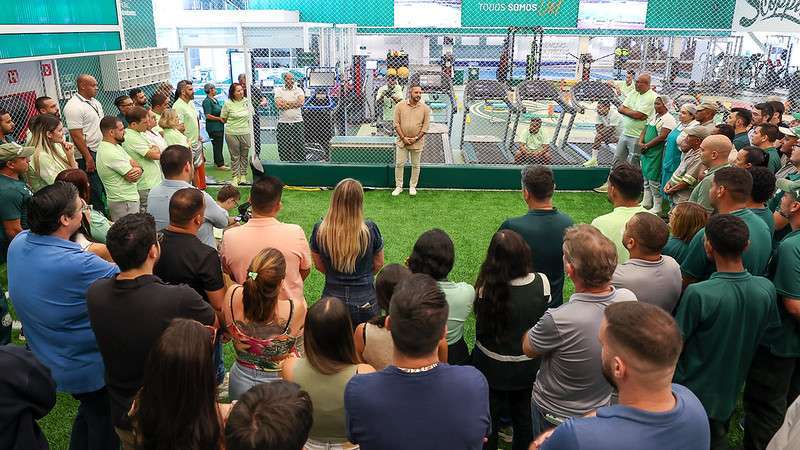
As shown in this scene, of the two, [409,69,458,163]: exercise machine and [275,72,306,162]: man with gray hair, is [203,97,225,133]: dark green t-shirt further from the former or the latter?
[409,69,458,163]: exercise machine

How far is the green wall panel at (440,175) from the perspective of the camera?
8.79 metres

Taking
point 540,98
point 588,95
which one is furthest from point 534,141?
point 588,95

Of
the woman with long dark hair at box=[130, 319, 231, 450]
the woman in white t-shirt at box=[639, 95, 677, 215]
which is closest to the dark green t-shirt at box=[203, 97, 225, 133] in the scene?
the woman in white t-shirt at box=[639, 95, 677, 215]

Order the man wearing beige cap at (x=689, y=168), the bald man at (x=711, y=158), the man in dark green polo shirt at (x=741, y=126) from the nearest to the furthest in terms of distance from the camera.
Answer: the bald man at (x=711, y=158) → the man wearing beige cap at (x=689, y=168) → the man in dark green polo shirt at (x=741, y=126)

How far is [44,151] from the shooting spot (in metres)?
5.07

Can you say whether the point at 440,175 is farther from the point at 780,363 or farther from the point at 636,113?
the point at 780,363

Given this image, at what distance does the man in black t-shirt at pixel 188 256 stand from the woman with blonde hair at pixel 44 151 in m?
2.71

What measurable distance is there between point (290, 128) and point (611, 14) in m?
13.1

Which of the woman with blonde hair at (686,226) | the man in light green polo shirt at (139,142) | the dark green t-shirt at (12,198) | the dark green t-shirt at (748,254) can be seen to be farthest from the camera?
the man in light green polo shirt at (139,142)

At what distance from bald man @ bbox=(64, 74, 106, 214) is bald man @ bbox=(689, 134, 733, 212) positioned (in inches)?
236

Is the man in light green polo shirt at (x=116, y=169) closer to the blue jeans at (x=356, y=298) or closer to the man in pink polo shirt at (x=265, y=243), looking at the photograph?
the man in pink polo shirt at (x=265, y=243)

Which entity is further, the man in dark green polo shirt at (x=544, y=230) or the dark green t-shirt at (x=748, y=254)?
the man in dark green polo shirt at (x=544, y=230)

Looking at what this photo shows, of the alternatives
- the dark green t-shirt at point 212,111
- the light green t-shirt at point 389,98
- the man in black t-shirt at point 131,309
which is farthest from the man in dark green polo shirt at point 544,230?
the dark green t-shirt at point 212,111

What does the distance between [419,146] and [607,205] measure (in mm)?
2814
